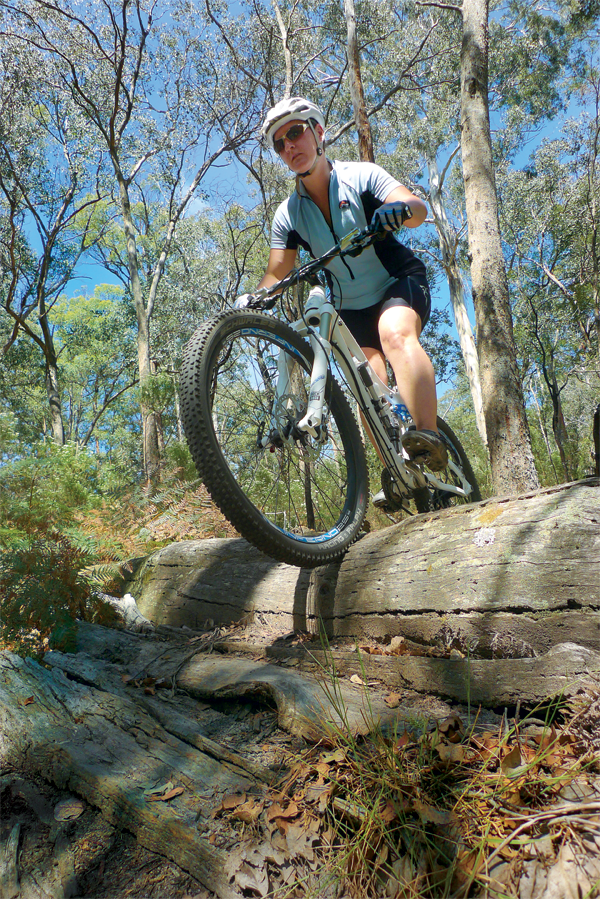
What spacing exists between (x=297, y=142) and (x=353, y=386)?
1.24 metres

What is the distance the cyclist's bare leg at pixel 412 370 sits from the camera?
2.40 m

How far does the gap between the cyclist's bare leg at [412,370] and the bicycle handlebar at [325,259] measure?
1.28 ft

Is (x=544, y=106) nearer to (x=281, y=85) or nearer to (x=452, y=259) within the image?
(x=452, y=259)

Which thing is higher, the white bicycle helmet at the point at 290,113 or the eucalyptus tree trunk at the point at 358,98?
the eucalyptus tree trunk at the point at 358,98

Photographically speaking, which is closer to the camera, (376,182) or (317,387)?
(317,387)

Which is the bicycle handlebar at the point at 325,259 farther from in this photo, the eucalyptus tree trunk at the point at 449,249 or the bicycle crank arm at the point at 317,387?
the eucalyptus tree trunk at the point at 449,249

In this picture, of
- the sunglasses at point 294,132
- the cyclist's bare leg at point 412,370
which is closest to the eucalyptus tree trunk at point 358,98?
the sunglasses at point 294,132

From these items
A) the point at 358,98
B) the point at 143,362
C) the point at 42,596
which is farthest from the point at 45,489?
the point at 143,362

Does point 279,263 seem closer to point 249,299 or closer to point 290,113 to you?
point 249,299

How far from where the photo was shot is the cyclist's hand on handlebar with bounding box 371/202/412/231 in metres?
2.24

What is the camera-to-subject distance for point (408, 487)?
2773 mm

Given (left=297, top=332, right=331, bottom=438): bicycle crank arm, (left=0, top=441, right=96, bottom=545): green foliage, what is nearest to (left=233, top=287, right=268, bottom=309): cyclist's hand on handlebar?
(left=297, top=332, right=331, bottom=438): bicycle crank arm

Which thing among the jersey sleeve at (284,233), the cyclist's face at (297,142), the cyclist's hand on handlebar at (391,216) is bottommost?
the cyclist's hand on handlebar at (391,216)

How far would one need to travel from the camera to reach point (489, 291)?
4820 millimetres
